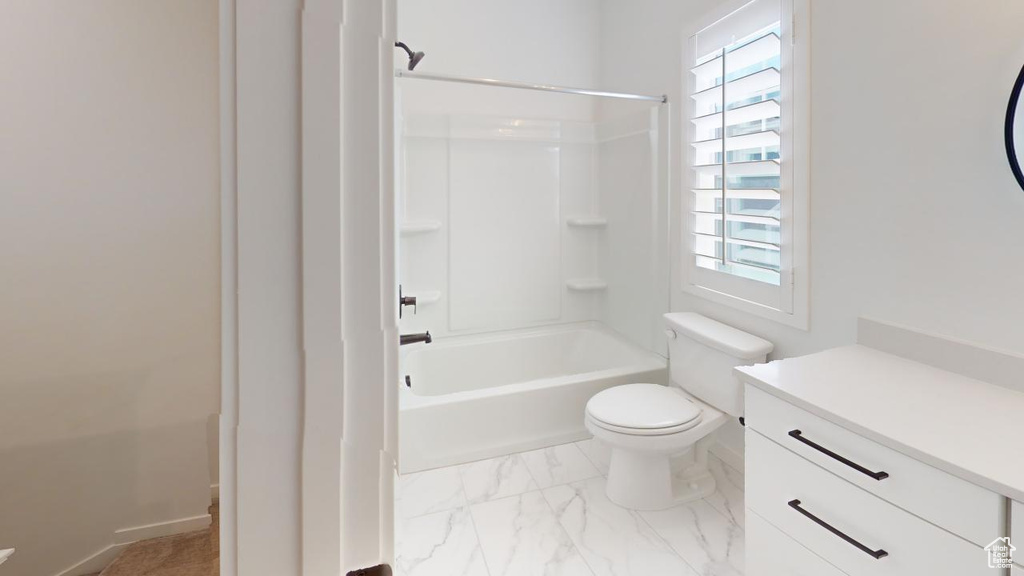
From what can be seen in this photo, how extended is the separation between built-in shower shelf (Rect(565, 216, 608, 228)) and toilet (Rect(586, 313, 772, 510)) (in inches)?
44.0

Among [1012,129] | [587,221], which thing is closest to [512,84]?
[587,221]

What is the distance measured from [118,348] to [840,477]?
1.37m

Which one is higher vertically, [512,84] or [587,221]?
[512,84]

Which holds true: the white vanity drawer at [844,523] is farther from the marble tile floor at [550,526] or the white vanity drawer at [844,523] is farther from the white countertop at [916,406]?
the marble tile floor at [550,526]

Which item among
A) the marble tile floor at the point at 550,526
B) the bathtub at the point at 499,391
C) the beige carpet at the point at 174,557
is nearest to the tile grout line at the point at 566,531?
the marble tile floor at the point at 550,526

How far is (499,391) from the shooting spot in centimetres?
229

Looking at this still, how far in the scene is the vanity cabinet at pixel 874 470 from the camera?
2.98 feet

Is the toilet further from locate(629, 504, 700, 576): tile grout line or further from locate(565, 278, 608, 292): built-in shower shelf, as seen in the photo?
locate(565, 278, 608, 292): built-in shower shelf

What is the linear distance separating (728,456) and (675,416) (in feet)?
1.89

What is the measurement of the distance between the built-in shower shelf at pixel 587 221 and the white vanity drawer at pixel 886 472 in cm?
184

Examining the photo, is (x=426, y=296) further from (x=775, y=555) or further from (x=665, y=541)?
(x=775, y=555)

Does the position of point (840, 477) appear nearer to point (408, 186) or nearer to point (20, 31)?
point (20, 31)

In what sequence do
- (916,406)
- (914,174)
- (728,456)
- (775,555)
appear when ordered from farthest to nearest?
(728,456) → (914,174) → (775,555) → (916,406)

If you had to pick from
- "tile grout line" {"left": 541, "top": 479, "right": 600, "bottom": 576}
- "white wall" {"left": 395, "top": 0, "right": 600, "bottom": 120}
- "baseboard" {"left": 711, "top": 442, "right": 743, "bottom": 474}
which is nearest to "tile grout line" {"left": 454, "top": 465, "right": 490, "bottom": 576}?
"tile grout line" {"left": 541, "top": 479, "right": 600, "bottom": 576}
